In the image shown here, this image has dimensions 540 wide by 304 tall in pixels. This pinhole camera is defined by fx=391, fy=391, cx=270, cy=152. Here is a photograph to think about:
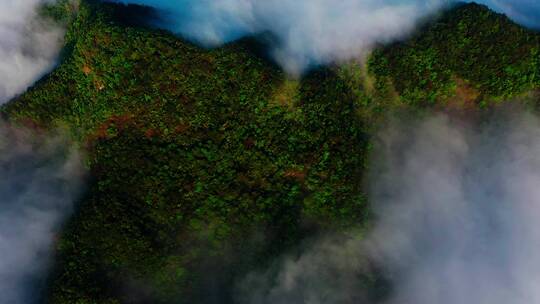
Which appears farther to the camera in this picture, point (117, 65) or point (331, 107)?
point (331, 107)

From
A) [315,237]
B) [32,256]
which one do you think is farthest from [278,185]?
[32,256]

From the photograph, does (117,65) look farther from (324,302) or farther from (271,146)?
(324,302)

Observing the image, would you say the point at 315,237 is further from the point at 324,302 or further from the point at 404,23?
the point at 404,23

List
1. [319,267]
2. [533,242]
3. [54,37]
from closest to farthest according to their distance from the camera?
[533,242], [319,267], [54,37]

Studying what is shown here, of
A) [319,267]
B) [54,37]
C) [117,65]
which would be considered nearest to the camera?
[117,65]

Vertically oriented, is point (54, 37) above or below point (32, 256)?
above

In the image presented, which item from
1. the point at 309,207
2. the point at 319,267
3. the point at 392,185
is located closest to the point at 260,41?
the point at 309,207

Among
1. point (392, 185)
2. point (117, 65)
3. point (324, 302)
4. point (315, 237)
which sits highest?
point (117, 65)
